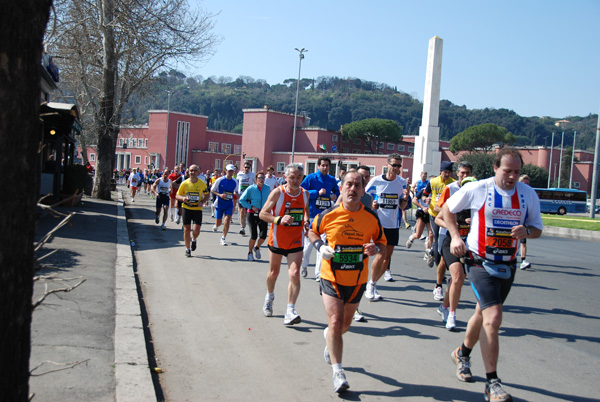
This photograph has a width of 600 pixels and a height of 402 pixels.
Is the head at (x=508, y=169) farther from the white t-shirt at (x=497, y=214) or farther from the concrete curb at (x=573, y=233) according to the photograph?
the concrete curb at (x=573, y=233)

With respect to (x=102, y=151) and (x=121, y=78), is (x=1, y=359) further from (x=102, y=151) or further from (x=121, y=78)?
(x=121, y=78)

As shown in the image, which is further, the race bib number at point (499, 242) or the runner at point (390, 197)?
the runner at point (390, 197)

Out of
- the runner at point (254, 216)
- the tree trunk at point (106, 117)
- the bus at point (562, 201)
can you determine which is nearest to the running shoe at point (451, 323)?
the runner at point (254, 216)

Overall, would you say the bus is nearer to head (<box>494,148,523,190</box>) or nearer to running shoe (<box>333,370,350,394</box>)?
head (<box>494,148,523,190</box>)

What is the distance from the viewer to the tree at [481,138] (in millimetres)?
91125

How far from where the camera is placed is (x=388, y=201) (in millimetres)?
9281

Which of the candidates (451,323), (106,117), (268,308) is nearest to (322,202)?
(268,308)

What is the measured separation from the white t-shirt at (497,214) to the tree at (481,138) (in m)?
90.4

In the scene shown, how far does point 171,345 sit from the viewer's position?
18.8ft

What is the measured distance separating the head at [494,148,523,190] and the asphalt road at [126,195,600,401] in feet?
5.60

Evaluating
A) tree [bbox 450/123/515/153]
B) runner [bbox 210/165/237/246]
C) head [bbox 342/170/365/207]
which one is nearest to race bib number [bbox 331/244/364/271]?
head [bbox 342/170/365/207]

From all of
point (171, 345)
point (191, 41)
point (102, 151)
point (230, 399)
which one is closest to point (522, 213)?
point (230, 399)

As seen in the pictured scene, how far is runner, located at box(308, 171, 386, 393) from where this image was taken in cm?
480

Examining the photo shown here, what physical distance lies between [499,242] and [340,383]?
1.72m
